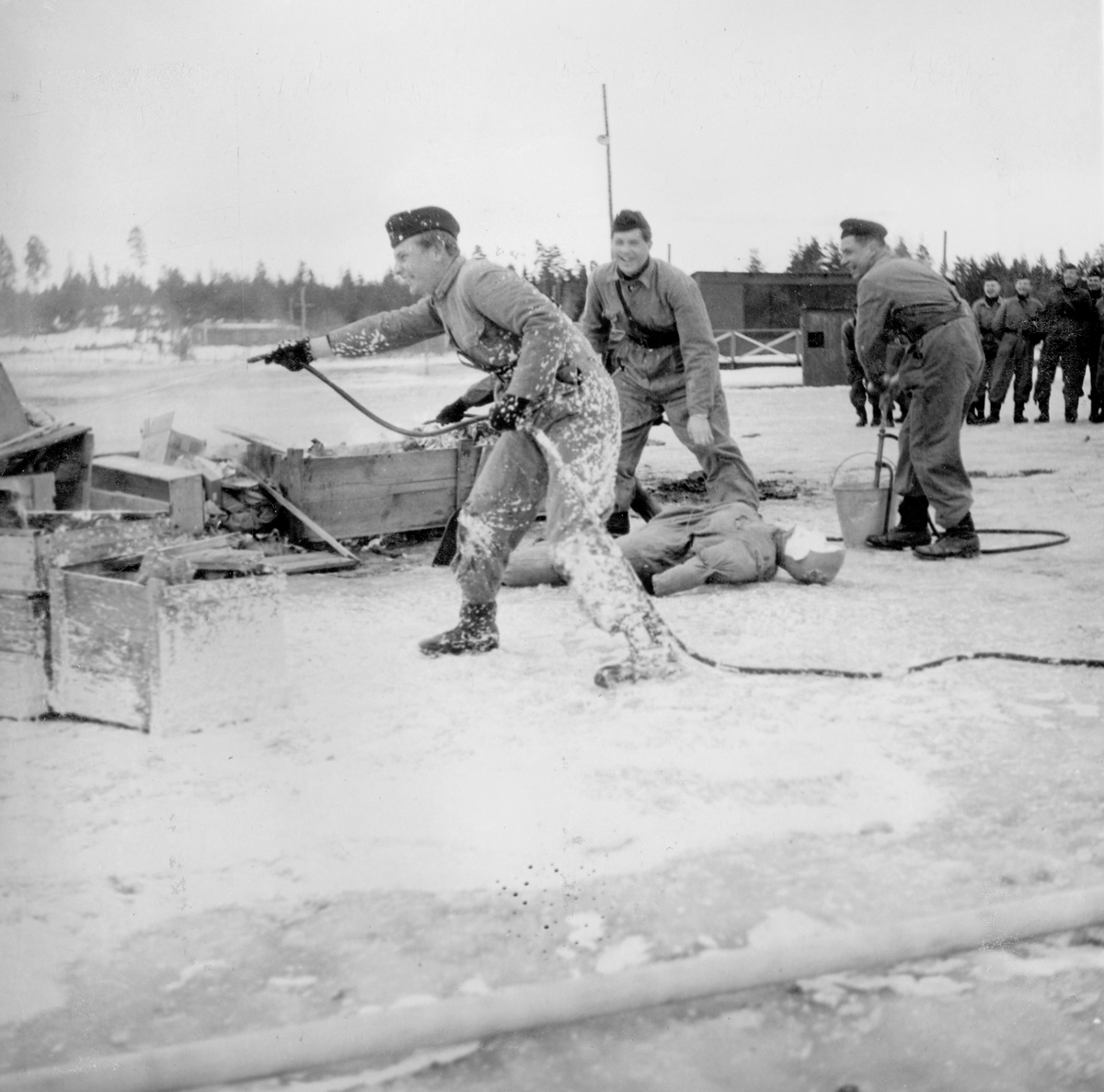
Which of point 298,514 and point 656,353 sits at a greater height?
point 656,353

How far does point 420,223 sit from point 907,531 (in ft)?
9.41

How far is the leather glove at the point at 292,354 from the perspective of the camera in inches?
139

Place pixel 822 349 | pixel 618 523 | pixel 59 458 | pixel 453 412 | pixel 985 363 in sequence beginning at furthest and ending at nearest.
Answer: pixel 822 349 < pixel 985 363 < pixel 618 523 < pixel 453 412 < pixel 59 458

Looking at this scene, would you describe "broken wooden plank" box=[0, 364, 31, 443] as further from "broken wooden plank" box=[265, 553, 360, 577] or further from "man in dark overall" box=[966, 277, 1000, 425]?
"man in dark overall" box=[966, 277, 1000, 425]

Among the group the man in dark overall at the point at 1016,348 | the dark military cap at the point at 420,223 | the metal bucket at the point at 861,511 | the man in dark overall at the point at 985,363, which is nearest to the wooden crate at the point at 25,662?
the dark military cap at the point at 420,223

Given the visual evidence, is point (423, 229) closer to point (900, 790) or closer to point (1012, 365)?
point (900, 790)

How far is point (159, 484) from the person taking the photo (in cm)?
430

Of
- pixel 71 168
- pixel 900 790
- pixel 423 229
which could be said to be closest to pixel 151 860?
pixel 71 168

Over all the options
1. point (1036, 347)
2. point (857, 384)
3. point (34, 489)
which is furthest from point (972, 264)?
point (1036, 347)

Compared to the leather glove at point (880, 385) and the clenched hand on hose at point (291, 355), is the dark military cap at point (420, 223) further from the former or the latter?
the leather glove at point (880, 385)

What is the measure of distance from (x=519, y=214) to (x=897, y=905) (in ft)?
6.90

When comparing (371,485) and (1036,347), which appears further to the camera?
(1036,347)

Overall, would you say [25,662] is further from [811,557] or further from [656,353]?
[656,353]

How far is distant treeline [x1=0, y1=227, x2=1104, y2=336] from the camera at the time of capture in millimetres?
2383
